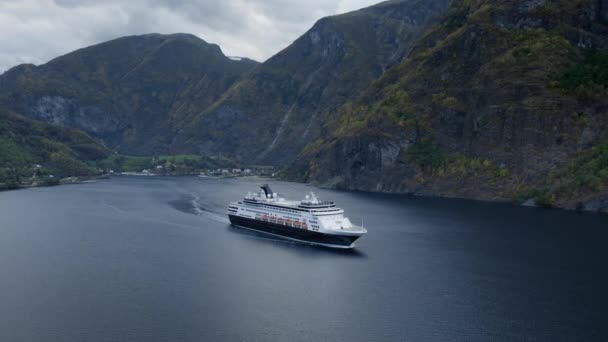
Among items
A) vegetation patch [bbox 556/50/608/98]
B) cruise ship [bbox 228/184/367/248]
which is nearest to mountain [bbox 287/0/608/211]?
vegetation patch [bbox 556/50/608/98]

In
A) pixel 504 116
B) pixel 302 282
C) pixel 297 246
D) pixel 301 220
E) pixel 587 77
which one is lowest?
pixel 302 282

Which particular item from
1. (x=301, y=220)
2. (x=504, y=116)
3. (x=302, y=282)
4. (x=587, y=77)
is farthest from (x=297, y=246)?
(x=587, y=77)

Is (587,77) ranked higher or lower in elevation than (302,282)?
higher

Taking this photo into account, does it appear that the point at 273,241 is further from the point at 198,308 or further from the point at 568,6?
the point at 568,6

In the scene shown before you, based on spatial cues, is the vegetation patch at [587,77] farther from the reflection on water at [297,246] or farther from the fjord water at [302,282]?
the reflection on water at [297,246]

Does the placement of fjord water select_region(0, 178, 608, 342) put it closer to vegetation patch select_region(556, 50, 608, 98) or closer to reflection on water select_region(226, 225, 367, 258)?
reflection on water select_region(226, 225, 367, 258)

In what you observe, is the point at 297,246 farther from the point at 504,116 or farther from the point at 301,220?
the point at 504,116

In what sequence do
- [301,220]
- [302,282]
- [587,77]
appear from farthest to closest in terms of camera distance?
1. [587,77]
2. [301,220]
3. [302,282]

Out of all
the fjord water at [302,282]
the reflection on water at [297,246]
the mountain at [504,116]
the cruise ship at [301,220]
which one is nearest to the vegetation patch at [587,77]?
the mountain at [504,116]
